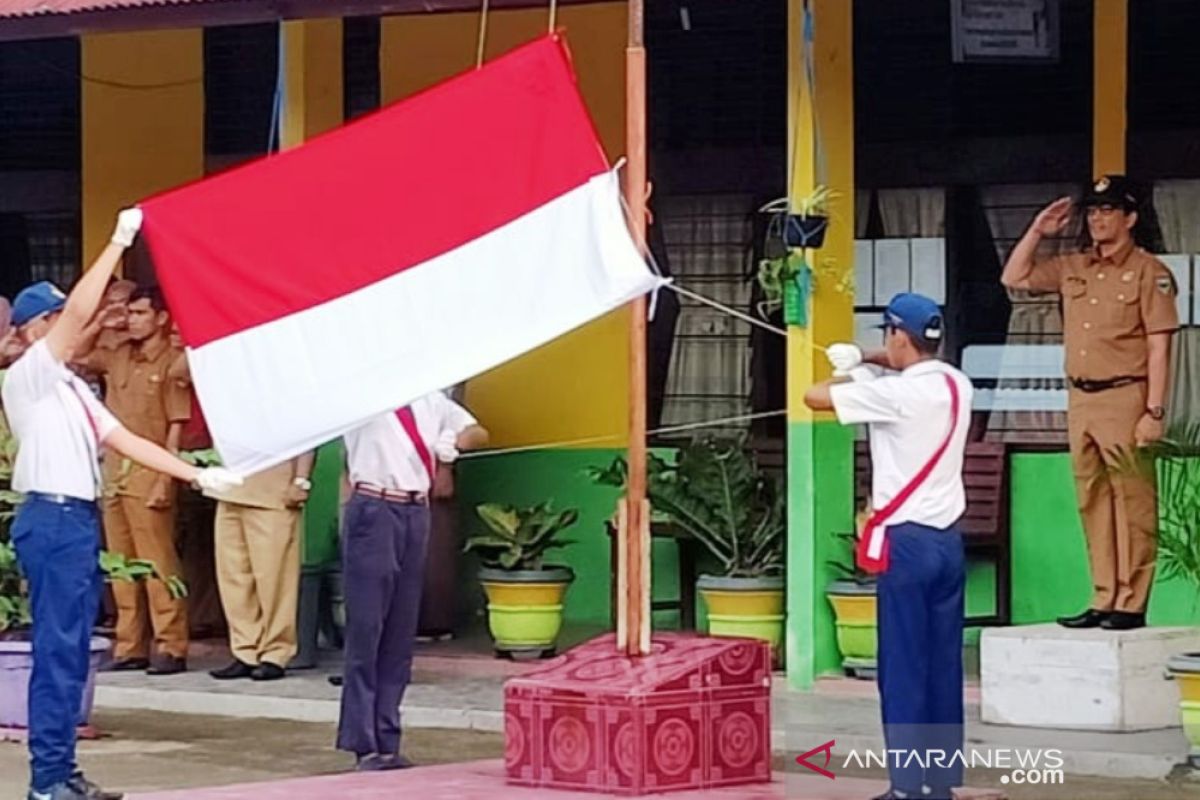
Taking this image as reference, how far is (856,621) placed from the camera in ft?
38.6

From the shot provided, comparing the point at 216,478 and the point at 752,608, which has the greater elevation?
the point at 216,478

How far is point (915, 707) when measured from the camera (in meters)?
8.41

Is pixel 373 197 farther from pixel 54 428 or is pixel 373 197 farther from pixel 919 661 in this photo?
pixel 919 661

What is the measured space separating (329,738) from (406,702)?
2.11ft

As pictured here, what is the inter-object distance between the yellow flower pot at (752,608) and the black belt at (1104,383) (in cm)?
193

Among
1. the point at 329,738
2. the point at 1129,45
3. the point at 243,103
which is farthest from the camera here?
the point at 243,103

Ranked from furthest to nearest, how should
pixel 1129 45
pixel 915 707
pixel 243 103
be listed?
pixel 243 103 → pixel 1129 45 → pixel 915 707

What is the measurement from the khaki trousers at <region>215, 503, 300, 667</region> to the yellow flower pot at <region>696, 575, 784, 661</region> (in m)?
2.19

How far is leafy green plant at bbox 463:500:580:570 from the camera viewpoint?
12930 mm

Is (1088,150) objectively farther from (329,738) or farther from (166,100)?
(166,100)

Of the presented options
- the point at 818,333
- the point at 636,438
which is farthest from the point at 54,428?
the point at 818,333

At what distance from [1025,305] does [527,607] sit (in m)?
3.02

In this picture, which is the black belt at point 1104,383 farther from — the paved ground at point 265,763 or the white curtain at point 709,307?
the white curtain at point 709,307

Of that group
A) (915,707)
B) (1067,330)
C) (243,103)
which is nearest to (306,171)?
(915,707)
